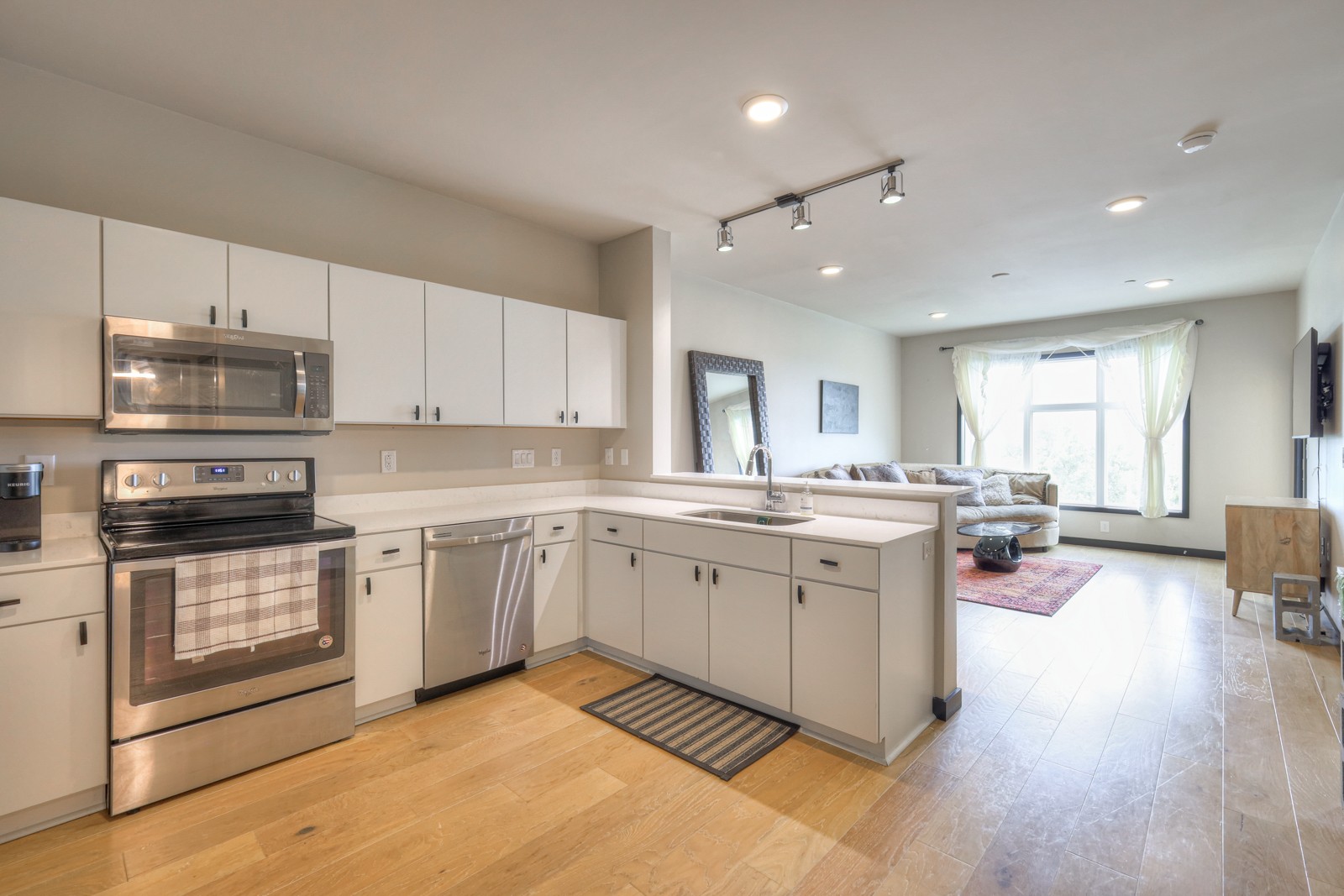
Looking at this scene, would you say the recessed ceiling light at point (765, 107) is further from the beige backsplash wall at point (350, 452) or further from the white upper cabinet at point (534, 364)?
the beige backsplash wall at point (350, 452)

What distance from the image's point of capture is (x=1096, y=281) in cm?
531

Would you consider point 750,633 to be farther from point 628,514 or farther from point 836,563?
point 628,514

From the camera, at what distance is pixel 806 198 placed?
135 inches

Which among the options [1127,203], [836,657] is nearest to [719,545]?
[836,657]

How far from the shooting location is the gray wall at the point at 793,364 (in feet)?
16.4

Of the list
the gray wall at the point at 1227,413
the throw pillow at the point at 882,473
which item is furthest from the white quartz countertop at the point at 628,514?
the gray wall at the point at 1227,413

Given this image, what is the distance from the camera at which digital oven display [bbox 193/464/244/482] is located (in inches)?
96.7

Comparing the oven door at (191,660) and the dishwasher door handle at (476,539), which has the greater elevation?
the dishwasher door handle at (476,539)

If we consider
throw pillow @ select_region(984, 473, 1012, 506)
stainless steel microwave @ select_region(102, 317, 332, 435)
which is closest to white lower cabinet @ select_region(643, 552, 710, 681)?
stainless steel microwave @ select_region(102, 317, 332, 435)

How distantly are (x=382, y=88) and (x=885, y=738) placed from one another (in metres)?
3.22

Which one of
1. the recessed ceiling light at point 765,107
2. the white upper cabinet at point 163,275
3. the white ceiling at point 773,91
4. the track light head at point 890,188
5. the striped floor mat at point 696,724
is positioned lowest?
the striped floor mat at point 696,724

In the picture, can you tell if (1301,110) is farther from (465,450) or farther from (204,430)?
(204,430)

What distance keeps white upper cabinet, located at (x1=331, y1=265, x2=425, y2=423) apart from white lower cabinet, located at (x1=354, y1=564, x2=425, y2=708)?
2.52 feet

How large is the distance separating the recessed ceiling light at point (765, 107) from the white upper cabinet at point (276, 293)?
197 cm
